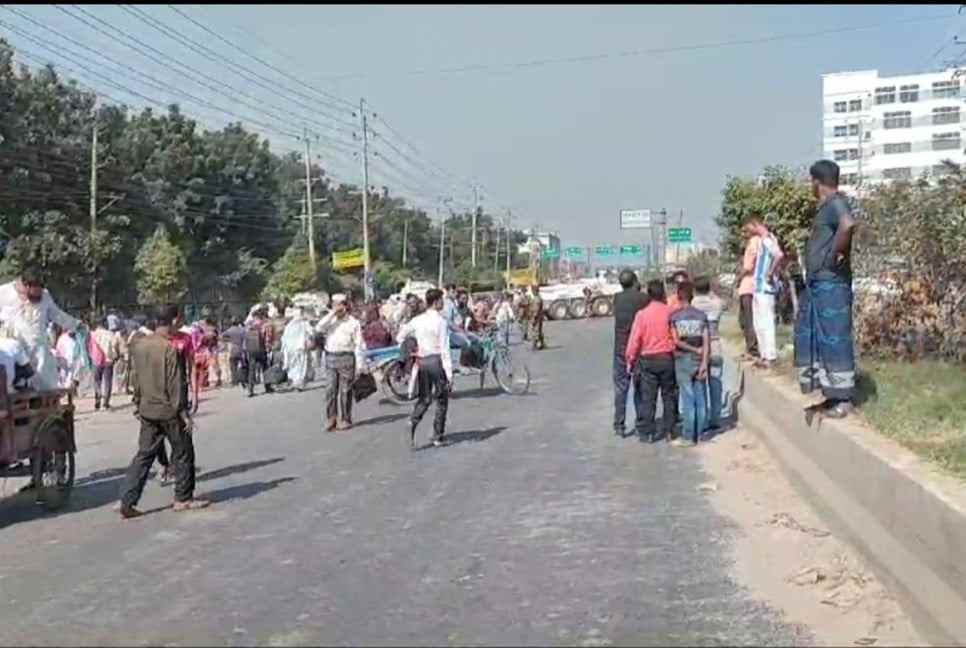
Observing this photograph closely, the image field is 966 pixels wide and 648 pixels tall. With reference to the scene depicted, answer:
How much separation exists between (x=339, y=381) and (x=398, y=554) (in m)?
8.27

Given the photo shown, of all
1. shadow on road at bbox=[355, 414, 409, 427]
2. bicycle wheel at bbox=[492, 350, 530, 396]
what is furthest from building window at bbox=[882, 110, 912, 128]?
shadow on road at bbox=[355, 414, 409, 427]

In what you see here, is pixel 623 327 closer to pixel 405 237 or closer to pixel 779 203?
pixel 779 203

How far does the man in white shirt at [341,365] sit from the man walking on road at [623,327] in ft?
12.8

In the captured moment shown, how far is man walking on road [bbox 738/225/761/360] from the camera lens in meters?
13.7

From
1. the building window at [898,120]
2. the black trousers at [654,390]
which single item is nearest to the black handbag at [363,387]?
the black trousers at [654,390]

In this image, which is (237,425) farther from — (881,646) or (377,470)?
(881,646)

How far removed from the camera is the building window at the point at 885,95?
97.1 meters

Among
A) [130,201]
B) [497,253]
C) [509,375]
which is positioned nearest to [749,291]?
[509,375]

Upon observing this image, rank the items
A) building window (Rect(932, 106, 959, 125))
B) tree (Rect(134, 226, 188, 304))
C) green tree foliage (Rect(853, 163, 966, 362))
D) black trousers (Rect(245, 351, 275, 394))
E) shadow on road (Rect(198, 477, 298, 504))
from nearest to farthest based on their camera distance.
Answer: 1. shadow on road (Rect(198, 477, 298, 504))
2. green tree foliage (Rect(853, 163, 966, 362))
3. black trousers (Rect(245, 351, 275, 394))
4. tree (Rect(134, 226, 188, 304))
5. building window (Rect(932, 106, 959, 125))

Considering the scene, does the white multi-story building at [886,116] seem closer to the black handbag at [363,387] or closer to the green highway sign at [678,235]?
the green highway sign at [678,235]

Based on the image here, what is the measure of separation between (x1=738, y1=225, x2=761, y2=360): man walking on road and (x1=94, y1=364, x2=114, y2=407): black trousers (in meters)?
11.9

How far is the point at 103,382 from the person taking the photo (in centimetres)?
2183

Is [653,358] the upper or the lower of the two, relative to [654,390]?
upper

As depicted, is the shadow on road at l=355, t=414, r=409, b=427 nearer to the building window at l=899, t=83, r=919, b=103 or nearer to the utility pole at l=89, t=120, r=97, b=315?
the utility pole at l=89, t=120, r=97, b=315
